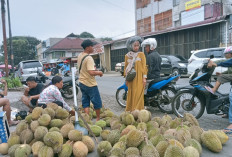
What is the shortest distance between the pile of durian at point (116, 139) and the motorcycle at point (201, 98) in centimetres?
115

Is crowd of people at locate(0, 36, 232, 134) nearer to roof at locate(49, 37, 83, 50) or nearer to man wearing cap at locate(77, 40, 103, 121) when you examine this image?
man wearing cap at locate(77, 40, 103, 121)

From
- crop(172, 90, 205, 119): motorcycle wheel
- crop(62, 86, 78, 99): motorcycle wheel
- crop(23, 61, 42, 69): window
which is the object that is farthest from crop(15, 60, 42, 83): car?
crop(172, 90, 205, 119): motorcycle wheel

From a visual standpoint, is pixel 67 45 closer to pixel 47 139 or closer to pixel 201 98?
pixel 201 98

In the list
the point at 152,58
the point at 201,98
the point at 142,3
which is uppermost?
the point at 142,3

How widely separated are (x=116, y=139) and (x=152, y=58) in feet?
9.36

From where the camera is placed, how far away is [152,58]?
5.06m

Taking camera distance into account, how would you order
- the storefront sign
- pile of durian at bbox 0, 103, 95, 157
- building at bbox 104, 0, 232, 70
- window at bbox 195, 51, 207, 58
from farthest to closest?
the storefront sign < building at bbox 104, 0, 232, 70 < window at bbox 195, 51, 207, 58 < pile of durian at bbox 0, 103, 95, 157

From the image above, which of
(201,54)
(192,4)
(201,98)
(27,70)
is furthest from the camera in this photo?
(192,4)

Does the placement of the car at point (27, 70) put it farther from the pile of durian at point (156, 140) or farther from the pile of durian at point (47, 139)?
the pile of durian at point (156, 140)

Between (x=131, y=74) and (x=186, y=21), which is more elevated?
(x=186, y=21)

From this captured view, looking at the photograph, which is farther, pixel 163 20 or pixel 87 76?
pixel 163 20

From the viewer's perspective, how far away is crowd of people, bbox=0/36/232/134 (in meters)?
4.12

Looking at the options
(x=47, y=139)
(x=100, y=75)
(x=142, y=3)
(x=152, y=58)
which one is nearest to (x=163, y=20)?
(x=142, y=3)

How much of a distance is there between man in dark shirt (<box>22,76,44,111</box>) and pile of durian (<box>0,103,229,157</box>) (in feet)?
6.87
